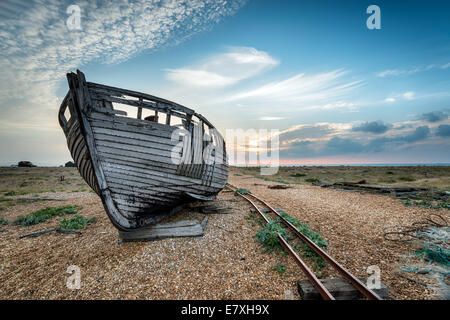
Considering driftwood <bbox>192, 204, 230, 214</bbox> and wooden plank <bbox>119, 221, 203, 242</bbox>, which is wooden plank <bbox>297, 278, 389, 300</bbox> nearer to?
wooden plank <bbox>119, 221, 203, 242</bbox>

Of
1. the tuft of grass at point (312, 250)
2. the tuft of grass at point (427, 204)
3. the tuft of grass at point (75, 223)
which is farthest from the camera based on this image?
the tuft of grass at point (427, 204)

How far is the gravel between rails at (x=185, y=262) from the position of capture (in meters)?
3.90

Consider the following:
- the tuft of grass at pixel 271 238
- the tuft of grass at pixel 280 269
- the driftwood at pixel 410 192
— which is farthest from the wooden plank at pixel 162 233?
the driftwood at pixel 410 192

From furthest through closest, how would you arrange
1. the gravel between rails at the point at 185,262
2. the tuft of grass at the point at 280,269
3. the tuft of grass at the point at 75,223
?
1. the tuft of grass at the point at 75,223
2. the tuft of grass at the point at 280,269
3. the gravel between rails at the point at 185,262

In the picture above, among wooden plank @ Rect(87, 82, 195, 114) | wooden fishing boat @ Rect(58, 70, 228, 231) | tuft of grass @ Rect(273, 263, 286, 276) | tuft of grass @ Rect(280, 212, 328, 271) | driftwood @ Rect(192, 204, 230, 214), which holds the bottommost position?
tuft of grass @ Rect(273, 263, 286, 276)

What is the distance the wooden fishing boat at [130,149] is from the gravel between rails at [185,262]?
1.23 meters

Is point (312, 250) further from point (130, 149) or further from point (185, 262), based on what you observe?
point (130, 149)

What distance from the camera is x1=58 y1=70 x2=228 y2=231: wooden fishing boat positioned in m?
5.30

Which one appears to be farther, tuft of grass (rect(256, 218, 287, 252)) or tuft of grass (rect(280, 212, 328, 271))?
tuft of grass (rect(256, 218, 287, 252))

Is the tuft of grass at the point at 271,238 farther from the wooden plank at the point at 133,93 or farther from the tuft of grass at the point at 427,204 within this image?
the tuft of grass at the point at 427,204

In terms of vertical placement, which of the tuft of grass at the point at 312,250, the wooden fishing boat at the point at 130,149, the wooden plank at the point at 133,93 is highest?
the wooden plank at the point at 133,93

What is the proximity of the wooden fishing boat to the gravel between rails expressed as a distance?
48.4 inches

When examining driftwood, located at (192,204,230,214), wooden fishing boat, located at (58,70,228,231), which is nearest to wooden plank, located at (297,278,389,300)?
wooden fishing boat, located at (58,70,228,231)

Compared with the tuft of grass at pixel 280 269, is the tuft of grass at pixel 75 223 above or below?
below
